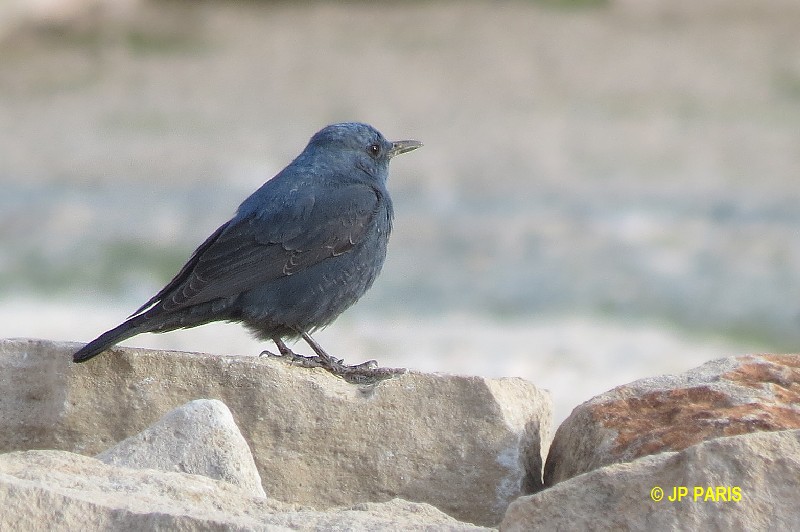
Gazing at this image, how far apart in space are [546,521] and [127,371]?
6.93 ft

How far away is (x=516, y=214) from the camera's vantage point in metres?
16.1

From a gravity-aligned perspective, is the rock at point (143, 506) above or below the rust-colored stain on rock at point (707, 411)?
below

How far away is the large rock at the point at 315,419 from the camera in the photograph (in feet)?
16.5

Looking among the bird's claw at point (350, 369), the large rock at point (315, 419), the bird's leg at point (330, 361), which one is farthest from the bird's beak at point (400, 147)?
the large rock at point (315, 419)

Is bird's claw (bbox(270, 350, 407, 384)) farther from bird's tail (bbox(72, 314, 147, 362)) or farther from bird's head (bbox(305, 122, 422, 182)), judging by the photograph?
bird's head (bbox(305, 122, 422, 182))

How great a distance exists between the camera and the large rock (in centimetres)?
502

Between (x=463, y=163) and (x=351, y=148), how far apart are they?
11.0 metres

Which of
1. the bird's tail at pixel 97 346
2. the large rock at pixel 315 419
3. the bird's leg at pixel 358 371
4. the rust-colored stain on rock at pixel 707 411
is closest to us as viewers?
the rust-colored stain on rock at pixel 707 411

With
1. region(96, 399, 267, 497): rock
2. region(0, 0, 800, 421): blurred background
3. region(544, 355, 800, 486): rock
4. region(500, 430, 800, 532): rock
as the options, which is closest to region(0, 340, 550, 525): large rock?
region(544, 355, 800, 486): rock

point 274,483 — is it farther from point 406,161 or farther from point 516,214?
point 406,161

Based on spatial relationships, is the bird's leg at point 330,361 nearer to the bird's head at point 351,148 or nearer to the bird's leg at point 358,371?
the bird's leg at point 358,371

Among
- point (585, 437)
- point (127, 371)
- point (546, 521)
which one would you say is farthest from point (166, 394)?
→ point (546, 521)

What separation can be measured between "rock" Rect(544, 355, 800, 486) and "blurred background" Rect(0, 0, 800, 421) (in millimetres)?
5436

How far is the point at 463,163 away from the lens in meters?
17.8
